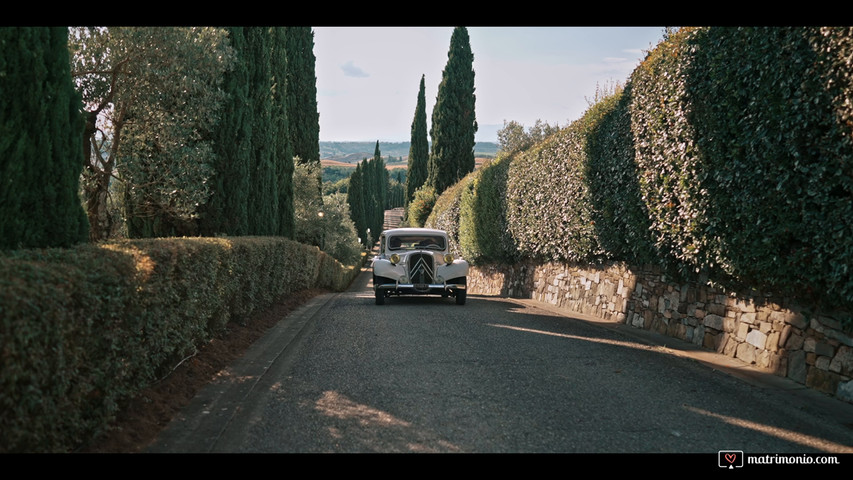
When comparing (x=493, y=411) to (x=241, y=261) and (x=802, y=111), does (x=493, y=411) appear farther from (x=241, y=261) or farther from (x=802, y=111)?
(x=241, y=261)

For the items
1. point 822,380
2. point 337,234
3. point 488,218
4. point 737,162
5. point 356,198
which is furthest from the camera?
point 356,198

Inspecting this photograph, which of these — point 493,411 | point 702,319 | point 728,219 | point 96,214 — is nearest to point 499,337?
point 702,319

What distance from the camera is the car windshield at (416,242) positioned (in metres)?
16.0

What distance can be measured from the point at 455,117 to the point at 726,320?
35.0m

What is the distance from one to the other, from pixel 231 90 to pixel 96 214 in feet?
13.2

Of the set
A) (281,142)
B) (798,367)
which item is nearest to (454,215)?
(281,142)

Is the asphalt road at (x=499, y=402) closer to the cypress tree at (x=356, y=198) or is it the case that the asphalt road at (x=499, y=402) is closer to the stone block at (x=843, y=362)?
the stone block at (x=843, y=362)

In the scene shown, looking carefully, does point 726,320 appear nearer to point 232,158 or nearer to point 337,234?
point 232,158

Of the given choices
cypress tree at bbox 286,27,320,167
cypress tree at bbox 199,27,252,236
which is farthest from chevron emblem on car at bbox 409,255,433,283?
cypress tree at bbox 286,27,320,167

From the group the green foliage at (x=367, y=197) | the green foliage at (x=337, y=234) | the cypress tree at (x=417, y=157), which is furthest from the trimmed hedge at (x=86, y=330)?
the green foliage at (x=367, y=197)

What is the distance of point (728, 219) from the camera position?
6855mm

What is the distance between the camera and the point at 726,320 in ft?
24.9

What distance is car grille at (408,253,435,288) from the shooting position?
14430 mm
